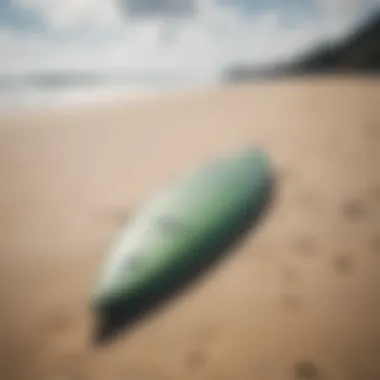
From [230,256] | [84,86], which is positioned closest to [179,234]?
[230,256]

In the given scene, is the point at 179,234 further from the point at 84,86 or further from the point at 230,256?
the point at 84,86

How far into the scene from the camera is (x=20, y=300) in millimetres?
1056

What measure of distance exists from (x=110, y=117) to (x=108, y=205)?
14 centimetres

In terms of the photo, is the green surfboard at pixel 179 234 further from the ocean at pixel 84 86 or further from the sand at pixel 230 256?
the ocean at pixel 84 86

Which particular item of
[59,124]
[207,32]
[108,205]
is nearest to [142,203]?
[108,205]

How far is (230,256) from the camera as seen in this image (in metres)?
1.06

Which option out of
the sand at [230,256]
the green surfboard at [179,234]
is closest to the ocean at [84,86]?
the sand at [230,256]

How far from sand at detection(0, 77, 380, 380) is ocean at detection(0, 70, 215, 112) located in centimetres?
2

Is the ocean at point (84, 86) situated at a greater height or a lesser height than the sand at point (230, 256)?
greater

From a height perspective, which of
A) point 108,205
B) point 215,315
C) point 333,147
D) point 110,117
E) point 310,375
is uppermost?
point 110,117

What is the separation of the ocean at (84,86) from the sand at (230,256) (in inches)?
0.7

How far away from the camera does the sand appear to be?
1.03 meters

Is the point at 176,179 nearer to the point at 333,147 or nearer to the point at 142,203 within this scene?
the point at 142,203

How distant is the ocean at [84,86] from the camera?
1.08 metres
